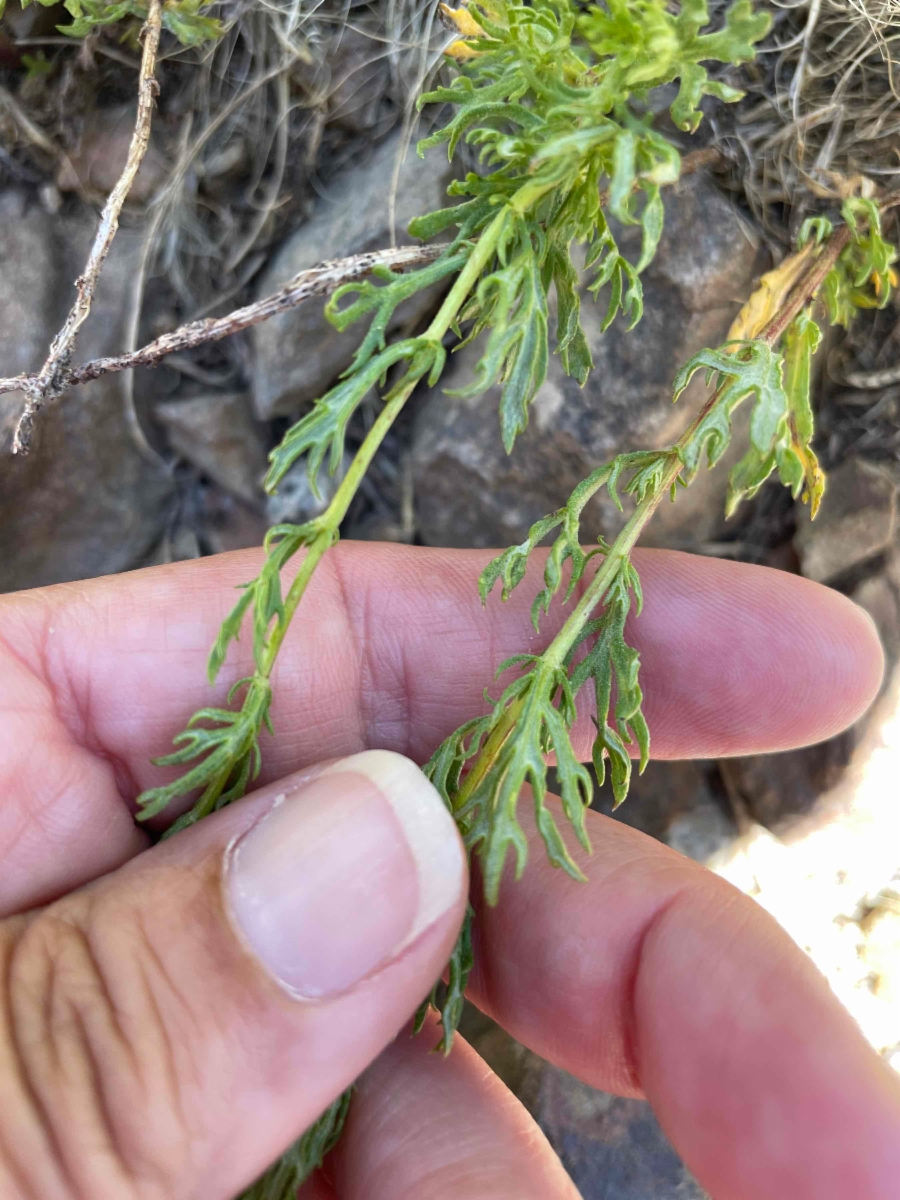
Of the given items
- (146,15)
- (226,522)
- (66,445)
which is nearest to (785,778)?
(226,522)

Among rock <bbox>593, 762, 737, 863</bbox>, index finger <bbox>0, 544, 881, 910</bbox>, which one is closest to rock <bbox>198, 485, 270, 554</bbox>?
index finger <bbox>0, 544, 881, 910</bbox>

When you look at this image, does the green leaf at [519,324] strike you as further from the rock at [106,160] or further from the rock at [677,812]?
the rock at [677,812]

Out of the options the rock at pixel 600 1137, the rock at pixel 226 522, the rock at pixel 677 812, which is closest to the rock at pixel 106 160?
the rock at pixel 226 522

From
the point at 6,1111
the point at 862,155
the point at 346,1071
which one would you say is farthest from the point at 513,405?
the point at 862,155

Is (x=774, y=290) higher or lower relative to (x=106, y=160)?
lower

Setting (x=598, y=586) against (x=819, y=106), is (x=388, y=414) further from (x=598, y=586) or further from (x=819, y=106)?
(x=819, y=106)
